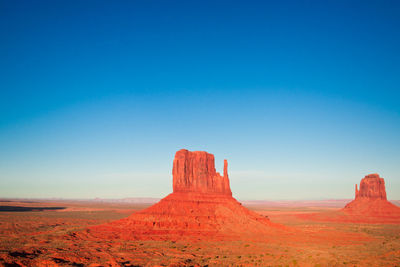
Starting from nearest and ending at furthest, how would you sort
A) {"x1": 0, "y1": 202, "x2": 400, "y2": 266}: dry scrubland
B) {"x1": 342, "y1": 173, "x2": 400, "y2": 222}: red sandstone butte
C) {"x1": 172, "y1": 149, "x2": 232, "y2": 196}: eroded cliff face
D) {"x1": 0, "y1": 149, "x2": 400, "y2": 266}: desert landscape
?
{"x1": 0, "y1": 202, "x2": 400, "y2": 266}: dry scrubland < {"x1": 0, "y1": 149, "x2": 400, "y2": 266}: desert landscape < {"x1": 172, "y1": 149, "x2": 232, "y2": 196}: eroded cliff face < {"x1": 342, "y1": 173, "x2": 400, "y2": 222}: red sandstone butte

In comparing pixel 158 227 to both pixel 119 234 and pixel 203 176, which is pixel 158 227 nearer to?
pixel 119 234

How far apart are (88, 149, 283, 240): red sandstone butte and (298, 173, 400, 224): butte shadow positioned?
61.7 m

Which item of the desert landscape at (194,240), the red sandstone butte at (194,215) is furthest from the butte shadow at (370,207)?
the red sandstone butte at (194,215)

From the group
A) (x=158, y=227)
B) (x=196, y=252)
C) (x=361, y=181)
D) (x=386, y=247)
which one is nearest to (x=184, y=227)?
(x=158, y=227)

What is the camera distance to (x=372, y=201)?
124 meters

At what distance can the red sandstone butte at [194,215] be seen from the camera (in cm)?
6219

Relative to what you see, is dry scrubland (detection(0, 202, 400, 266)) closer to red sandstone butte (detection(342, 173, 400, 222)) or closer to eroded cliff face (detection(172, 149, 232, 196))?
eroded cliff face (detection(172, 149, 232, 196))

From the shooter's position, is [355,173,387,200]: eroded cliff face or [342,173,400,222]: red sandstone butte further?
[355,173,387,200]: eroded cliff face

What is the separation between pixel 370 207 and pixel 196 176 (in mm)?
88130

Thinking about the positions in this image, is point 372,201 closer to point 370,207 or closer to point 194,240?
point 370,207

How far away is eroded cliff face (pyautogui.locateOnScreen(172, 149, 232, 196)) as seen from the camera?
77375mm

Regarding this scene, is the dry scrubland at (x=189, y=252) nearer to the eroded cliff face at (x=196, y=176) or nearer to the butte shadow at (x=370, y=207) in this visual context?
the eroded cliff face at (x=196, y=176)

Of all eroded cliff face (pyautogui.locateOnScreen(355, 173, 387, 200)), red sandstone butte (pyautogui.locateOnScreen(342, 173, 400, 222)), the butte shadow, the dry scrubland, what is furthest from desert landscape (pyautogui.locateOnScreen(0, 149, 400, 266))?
eroded cliff face (pyautogui.locateOnScreen(355, 173, 387, 200))

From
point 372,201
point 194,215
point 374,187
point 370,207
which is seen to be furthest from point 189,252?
point 374,187
